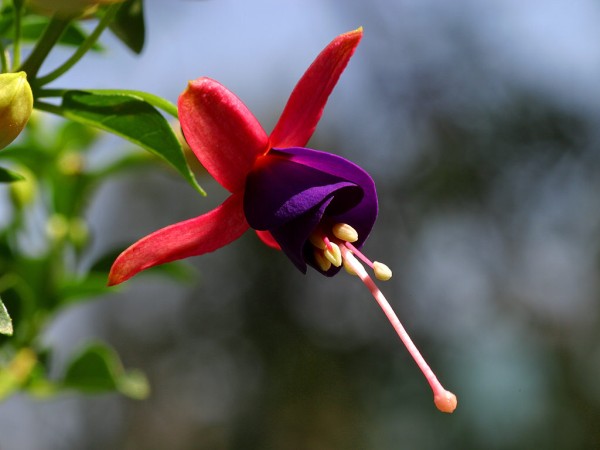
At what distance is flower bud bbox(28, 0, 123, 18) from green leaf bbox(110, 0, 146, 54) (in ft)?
0.34

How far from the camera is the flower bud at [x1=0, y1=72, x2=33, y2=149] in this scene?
0.37m

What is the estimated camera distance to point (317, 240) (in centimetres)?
44

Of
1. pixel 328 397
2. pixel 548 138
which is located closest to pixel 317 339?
pixel 328 397

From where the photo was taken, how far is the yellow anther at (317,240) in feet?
1.44

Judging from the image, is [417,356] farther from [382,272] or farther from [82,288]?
[82,288]

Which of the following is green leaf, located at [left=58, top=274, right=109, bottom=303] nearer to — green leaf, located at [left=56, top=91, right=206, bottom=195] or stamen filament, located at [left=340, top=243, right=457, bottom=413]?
green leaf, located at [left=56, top=91, right=206, bottom=195]

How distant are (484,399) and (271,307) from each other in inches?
91.5

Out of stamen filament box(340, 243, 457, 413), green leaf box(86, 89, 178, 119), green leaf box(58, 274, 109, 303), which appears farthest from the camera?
green leaf box(58, 274, 109, 303)

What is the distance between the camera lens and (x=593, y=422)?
6234 millimetres

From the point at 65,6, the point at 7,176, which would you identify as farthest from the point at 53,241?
the point at 65,6

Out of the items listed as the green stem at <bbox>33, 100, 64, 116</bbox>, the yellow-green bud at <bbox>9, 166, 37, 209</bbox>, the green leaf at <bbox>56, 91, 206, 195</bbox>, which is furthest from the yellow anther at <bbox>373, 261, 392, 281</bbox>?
the yellow-green bud at <bbox>9, 166, 37, 209</bbox>

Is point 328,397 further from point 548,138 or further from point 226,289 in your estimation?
point 548,138

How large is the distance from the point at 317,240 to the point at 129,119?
0.14 meters

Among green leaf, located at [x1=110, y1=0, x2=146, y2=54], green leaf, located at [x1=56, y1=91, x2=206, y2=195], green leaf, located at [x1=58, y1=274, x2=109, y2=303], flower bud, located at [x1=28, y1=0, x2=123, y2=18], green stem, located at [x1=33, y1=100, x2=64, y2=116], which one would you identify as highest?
flower bud, located at [x1=28, y1=0, x2=123, y2=18]
